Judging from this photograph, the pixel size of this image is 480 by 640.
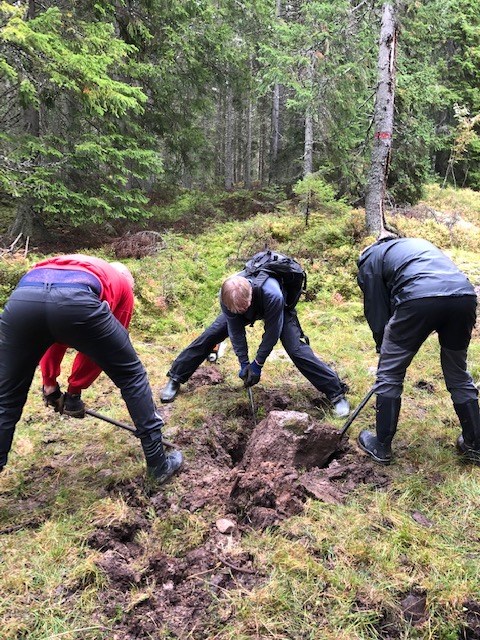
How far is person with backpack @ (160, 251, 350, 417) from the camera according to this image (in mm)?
4055

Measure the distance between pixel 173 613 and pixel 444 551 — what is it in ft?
5.38

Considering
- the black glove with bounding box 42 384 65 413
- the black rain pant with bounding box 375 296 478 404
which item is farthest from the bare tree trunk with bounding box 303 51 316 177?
the black glove with bounding box 42 384 65 413

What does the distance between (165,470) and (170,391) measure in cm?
154

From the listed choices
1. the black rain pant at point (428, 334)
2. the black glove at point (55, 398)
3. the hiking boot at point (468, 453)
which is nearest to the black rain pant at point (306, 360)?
the black rain pant at point (428, 334)

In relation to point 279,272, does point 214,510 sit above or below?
below

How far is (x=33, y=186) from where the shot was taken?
764 cm

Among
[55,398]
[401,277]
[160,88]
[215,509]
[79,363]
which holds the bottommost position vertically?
[215,509]

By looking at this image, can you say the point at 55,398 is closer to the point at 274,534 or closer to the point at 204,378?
the point at 274,534

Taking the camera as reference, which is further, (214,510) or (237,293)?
(237,293)

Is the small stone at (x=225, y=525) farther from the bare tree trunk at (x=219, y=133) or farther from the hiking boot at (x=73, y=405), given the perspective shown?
the bare tree trunk at (x=219, y=133)

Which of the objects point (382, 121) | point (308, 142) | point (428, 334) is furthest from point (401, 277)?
point (308, 142)

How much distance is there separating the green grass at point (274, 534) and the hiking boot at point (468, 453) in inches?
3.5

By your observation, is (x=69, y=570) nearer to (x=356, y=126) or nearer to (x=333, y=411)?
(x=333, y=411)

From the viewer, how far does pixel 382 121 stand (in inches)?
335
